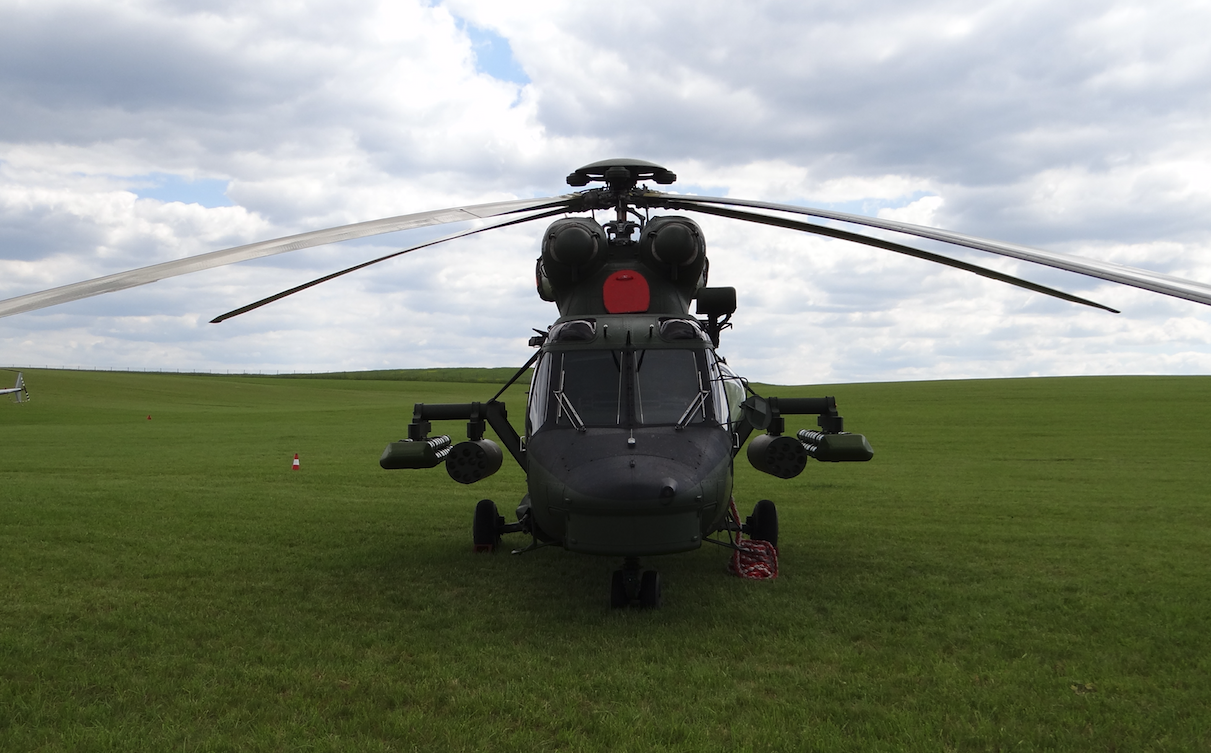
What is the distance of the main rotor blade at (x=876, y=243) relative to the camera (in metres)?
6.09

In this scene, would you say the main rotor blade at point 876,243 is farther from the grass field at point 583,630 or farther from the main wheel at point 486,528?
the main wheel at point 486,528

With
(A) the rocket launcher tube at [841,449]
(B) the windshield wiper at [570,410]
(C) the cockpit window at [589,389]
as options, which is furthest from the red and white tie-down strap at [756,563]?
(B) the windshield wiper at [570,410]

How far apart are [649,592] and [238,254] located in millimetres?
4601

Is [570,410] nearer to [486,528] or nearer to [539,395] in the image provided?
[539,395]

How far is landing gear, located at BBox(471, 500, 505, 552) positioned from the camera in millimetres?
10641

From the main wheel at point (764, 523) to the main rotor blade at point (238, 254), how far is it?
489 centimetres

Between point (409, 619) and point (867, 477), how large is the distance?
48.1ft

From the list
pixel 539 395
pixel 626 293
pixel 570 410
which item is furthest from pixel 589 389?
pixel 626 293

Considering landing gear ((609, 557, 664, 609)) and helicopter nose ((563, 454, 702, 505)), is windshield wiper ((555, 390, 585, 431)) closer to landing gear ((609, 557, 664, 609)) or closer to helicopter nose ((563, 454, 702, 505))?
helicopter nose ((563, 454, 702, 505))

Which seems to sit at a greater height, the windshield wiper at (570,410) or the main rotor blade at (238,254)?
the main rotor blade at (238,254)

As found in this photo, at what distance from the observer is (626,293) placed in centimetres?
918

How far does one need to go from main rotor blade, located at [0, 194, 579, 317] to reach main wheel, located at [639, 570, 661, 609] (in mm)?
3678

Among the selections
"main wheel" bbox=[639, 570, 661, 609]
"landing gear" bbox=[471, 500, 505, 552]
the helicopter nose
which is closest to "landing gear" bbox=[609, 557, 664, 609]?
"main wheel" bbox=[639, 570, 661, 609]

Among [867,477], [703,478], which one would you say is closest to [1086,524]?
[867,477]
